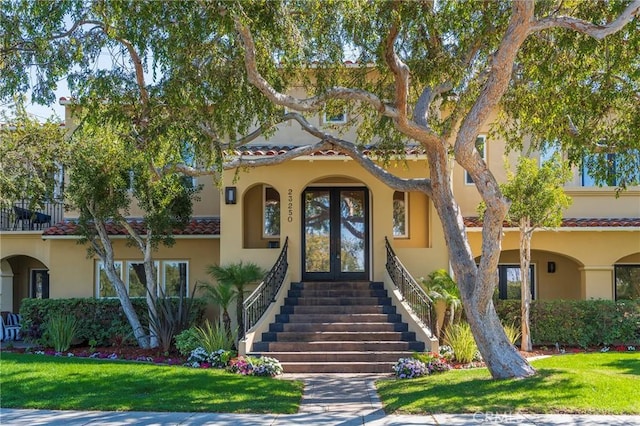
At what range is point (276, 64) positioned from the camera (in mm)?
12578

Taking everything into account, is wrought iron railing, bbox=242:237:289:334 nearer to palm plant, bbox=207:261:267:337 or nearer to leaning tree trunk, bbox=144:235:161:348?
palm plant, bbox=207:261:267:337

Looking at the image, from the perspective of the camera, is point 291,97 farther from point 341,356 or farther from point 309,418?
point 341,356

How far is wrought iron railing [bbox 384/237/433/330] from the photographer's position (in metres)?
15.2

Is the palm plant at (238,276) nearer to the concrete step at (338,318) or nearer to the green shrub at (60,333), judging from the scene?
the concrete step at (338,318)

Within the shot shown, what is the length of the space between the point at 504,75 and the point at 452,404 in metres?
5.22

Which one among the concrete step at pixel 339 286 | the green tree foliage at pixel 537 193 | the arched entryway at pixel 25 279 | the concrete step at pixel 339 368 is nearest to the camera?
the concrete step at pixel 339 368

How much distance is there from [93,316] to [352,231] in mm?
7322

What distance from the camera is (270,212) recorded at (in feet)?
63.1

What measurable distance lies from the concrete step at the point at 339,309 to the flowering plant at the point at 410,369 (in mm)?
3018

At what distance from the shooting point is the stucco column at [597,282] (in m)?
18.8

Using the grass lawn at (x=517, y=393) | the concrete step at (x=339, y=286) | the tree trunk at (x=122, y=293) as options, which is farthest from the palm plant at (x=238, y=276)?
the grass lawn at (x=517, y=393)

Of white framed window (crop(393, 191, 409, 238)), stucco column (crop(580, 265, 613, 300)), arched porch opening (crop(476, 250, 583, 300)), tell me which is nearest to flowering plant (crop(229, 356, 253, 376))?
white framed window (crop(393, 191, 409, 238))

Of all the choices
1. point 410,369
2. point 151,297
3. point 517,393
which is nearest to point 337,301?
point 410,369

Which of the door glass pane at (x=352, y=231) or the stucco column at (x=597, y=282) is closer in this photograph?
the door glass pane at (x=352, y=231)
